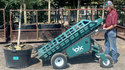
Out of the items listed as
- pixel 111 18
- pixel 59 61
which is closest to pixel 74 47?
pixel 59 61

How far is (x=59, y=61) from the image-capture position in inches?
202

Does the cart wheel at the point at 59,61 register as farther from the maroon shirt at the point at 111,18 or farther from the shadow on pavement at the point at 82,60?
the maroon shirt at the point at 111,18

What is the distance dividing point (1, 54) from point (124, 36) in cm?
612

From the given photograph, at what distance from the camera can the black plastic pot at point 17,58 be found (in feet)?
16.4

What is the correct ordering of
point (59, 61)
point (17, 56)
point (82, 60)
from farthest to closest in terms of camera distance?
point (82, 60), point (59, 61), point (17, 56)

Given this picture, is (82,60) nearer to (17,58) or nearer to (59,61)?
(59,61)

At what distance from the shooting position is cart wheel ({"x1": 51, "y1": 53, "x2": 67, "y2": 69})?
5023mm

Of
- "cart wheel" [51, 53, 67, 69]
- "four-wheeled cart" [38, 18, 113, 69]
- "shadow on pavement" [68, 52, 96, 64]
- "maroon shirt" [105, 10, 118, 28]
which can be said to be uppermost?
"maroon shirt" [105, 10, 118, 28]

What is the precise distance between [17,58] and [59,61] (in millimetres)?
1172

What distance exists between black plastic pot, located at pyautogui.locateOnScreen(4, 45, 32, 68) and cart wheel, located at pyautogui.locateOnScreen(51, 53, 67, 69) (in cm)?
75

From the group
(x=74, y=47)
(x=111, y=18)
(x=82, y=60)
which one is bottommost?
(x=82, y=60)

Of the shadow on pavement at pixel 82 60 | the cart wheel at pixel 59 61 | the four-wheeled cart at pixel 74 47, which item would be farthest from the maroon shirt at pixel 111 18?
the cart wheel at pixel 59 61

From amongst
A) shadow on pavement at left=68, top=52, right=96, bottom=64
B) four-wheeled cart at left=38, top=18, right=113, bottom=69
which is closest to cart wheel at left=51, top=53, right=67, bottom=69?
four-wheeled cart at left=38, top=18, right=113, bottom=69

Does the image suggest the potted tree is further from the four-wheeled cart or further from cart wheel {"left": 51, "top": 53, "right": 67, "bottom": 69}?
cart wheel {"left": 51, "top": 53, "right": 67, "bottom": 69}
